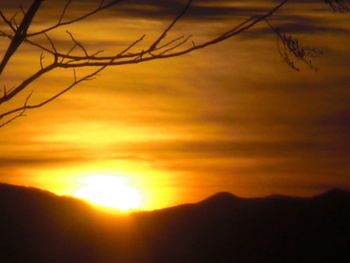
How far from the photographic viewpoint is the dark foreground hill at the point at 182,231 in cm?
914

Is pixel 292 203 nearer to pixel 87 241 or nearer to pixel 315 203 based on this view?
pixel 315 203

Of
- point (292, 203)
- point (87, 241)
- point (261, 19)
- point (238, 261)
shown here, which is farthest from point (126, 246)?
point (261, 19)

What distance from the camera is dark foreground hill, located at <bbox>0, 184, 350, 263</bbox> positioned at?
914 cm

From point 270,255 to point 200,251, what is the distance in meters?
A: 0.76

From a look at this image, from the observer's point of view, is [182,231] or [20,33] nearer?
[20,33]

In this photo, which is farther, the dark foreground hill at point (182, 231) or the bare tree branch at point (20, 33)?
the dark foreground hill at point (182, 231)

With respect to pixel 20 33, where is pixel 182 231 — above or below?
below

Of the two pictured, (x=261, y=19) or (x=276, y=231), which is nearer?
(x=261, y=19)

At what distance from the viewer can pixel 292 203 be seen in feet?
31.1

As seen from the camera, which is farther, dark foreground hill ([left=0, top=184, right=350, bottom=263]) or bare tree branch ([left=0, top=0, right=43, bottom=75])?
dark foreground hill ([left=0, top=184, right=350, bottom=263])

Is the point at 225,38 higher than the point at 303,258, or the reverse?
the point at 225,38

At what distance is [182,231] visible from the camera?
31.3 ft

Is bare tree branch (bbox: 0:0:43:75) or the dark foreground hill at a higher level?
bare tree branch (bbox: 0:0:43:75)

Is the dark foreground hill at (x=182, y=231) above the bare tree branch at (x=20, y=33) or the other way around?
the other way around
